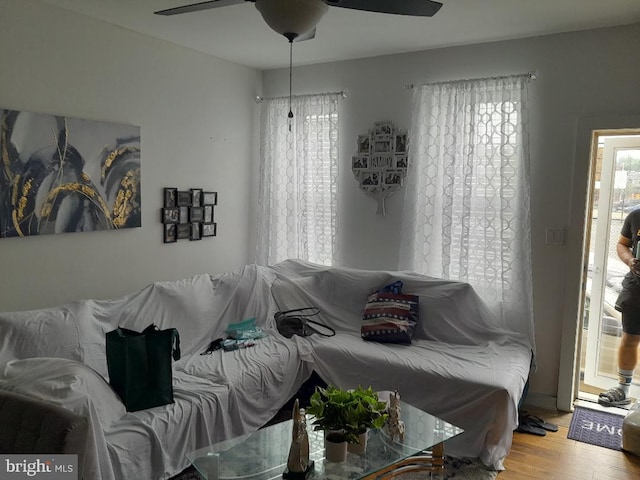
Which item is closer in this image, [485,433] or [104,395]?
[104,395]

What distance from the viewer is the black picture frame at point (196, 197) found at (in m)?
4.07

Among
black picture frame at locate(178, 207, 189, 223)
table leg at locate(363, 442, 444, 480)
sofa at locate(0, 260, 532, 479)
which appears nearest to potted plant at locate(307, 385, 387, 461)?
table leg at locate(363, 442, 444, 480)

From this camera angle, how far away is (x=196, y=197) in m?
4.11

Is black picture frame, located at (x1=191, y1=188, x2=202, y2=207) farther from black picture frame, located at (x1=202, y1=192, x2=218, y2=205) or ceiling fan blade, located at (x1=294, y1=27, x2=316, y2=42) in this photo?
ceiling fan blade, located at (x1=294, y1=27, x2=316, y2=42)

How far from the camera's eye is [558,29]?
326 cm

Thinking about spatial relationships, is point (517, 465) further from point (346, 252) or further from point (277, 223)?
point (277, 223)

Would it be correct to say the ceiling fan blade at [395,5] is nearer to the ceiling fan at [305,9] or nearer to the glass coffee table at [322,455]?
the ceiling fan at [305,9]

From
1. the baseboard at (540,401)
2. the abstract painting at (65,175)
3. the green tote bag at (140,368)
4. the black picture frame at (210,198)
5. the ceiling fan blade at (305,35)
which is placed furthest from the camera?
the black picture frame at (210,198)

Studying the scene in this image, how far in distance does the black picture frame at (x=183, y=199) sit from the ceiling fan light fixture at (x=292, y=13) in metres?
2.31

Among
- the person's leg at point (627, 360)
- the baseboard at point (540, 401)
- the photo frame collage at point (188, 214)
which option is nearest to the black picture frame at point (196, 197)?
the photo frame collage at point (188, 214)

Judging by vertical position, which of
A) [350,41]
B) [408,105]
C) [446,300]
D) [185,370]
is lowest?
[185,370]

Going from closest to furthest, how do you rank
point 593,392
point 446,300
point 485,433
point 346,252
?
point 485,433 → point 446,300 → point 593,392 → point 346,252

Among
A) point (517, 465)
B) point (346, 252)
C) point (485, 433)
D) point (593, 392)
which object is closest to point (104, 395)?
point (485, 433)

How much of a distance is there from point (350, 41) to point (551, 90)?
1.40 metres
